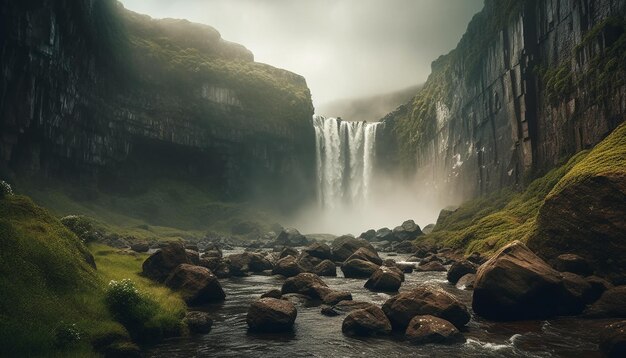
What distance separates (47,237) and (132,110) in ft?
367

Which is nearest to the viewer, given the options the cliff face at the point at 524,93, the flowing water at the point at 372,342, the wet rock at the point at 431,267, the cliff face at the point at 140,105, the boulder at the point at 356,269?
the flowing water at the point at 372,342

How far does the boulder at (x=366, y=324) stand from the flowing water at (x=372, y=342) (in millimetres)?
574

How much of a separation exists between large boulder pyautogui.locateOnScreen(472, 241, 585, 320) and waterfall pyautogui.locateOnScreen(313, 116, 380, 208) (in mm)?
125197

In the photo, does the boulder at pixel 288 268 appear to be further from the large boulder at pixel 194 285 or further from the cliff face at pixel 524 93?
the cliff face at pixel 524 93

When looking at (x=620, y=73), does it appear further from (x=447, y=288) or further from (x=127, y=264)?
(x=127, y=264)

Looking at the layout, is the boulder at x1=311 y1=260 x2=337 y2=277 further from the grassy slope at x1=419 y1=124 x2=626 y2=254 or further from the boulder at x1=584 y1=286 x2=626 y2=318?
the boulder at x1=584 y1=286 x2=626 y2=318

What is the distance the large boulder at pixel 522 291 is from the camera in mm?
19766

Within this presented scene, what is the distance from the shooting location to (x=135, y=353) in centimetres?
1528

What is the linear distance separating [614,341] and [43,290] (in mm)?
21878

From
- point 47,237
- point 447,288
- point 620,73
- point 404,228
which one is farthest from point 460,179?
point 47,237

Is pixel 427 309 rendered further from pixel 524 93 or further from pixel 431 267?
pixel 524 93

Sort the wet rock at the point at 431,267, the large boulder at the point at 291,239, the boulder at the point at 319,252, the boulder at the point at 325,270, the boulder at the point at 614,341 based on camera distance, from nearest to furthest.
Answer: the boulder at the point at 614,341
the boulder at the point at 325,270
the wet rock at the point at 431,267
the boulder at the point at 319,252
the large boulder at the point at 291,239

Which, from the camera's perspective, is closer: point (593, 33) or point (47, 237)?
point (47, 237)

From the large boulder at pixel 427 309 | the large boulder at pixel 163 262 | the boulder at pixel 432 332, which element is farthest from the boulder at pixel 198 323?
the boulder at pixel 432 332
